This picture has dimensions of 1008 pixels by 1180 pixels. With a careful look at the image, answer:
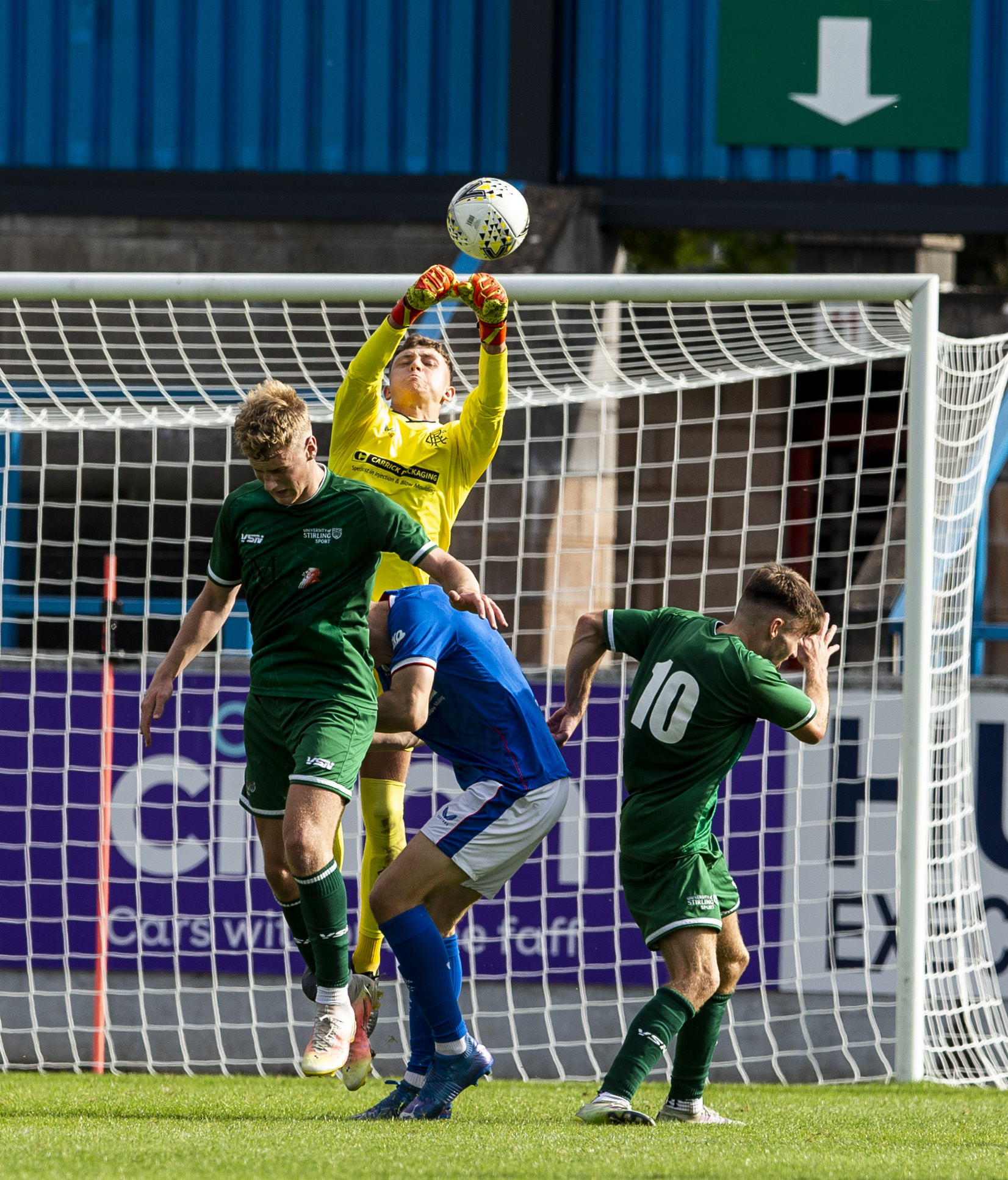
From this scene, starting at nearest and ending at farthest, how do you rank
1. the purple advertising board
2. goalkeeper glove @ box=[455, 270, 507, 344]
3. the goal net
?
goalkeeper glove @ box=[455, 270, 507, 344], the goal net, the purple advertising board

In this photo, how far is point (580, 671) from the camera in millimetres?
4672

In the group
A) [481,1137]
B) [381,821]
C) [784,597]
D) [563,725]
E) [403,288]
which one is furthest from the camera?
[403,288]

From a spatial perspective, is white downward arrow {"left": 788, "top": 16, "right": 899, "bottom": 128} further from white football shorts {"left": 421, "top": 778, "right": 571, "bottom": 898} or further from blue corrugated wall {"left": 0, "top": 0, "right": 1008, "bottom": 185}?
white football shorts {"left": 421, "top": 778, "right": 571, "bottom": 898}

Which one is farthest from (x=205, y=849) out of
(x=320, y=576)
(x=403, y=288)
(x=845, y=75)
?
(x=845, y=75)

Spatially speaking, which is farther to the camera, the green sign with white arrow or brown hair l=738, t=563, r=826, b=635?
the green sign with white arrow

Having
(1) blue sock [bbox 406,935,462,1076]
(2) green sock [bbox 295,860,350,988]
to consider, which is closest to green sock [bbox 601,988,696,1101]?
(1) blue sock [bbox 406,935,462,1076]

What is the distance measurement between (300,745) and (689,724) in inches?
43.9

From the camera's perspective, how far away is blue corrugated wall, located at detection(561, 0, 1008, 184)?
32.7 feet

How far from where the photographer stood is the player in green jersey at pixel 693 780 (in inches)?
168

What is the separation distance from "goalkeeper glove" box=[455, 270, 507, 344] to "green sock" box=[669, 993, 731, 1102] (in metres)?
2.21

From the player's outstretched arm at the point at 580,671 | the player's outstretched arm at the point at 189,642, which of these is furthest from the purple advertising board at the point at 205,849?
the player's outstretched arm at the point at 189,642

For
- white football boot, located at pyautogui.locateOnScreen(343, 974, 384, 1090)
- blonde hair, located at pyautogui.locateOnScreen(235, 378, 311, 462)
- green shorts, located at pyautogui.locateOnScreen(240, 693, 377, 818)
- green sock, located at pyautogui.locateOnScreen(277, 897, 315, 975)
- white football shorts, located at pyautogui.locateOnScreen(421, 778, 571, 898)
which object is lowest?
white football boot, located at pyautogui.locateOnScreen(343, 974, 384, 1090)

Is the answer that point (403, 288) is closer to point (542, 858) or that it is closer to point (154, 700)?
point (154, 700)

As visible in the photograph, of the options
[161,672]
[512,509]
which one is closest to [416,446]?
[161,672]
